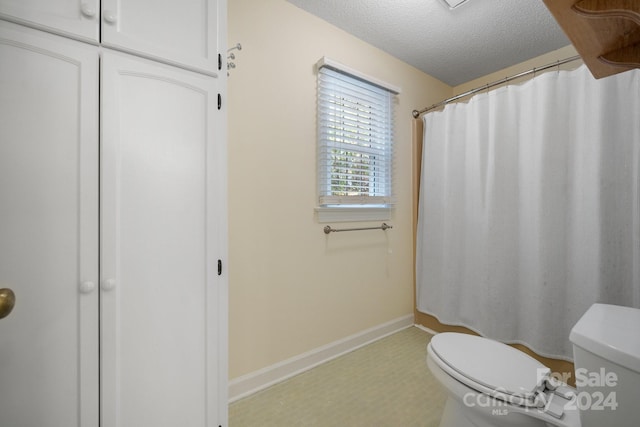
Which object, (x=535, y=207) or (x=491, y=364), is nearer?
(x=491, y=364)

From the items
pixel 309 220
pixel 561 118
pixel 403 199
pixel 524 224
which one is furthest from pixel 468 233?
pixel 309 220

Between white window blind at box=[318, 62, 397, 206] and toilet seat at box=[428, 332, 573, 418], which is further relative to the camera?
white window blind at box=[318, 62, 397, 206]

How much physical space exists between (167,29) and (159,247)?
0.76m

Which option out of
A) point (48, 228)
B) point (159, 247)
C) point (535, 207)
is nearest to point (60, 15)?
point (48, 228)

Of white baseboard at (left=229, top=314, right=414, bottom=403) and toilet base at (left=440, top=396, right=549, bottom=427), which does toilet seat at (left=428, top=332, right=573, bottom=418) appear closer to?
toilet base at (left=440, top=396, right=549, bottom=427)

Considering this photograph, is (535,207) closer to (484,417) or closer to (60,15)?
(484,417)

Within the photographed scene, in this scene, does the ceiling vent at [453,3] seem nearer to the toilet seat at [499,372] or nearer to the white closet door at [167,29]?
the white closet door at [167,29]

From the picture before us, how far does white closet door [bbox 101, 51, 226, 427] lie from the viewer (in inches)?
32.7

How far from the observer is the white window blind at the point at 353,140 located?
70.6 inches

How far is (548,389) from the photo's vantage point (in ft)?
3.21

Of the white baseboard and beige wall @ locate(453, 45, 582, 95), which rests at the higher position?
beige wall @ locate(453, 45, 582, 95)

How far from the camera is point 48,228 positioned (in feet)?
2.46

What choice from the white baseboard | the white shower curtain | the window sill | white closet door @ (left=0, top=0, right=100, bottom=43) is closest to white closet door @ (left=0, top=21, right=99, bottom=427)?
white closet door @ (left=0, top=0, right=100, bottom=43)

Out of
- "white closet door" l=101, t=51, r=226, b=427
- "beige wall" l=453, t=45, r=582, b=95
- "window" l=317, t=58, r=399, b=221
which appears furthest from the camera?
"beige wall" l=453, t=45, r=582, b=95
